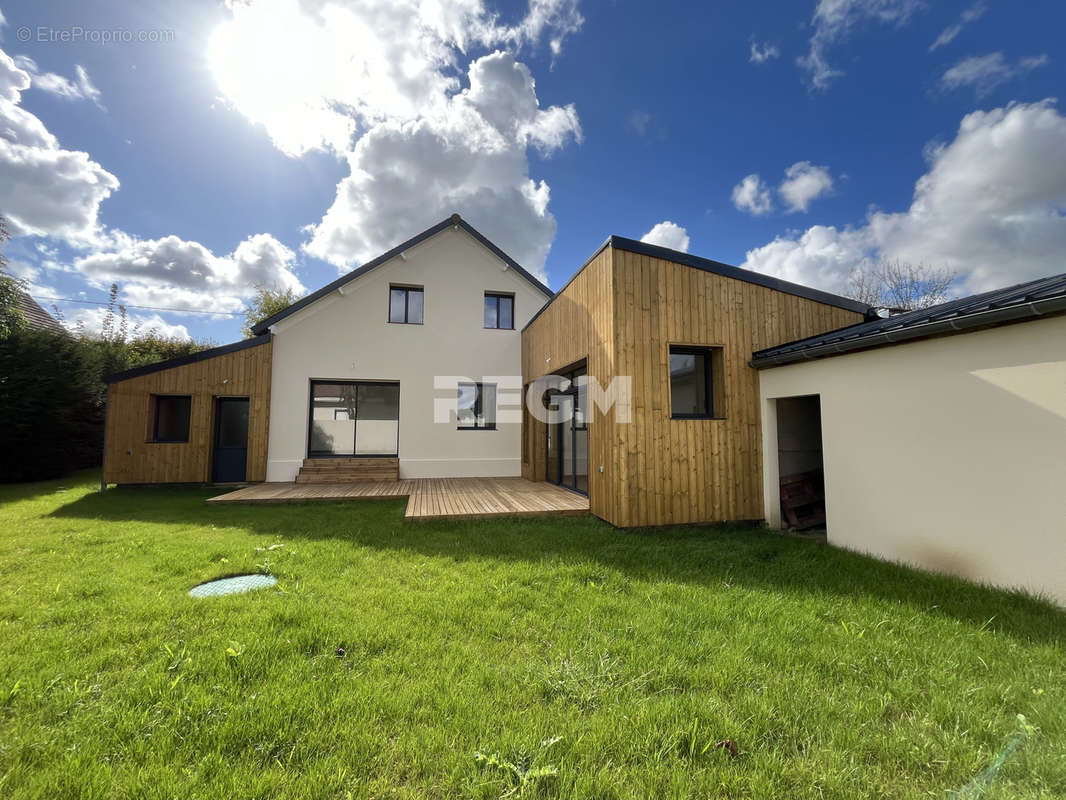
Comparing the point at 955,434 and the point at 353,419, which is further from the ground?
the point at 353,419

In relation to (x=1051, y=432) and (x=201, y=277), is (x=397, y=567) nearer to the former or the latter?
(x=1051, y=432)

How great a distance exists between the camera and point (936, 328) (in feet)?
11.9

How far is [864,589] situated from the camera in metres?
3.42

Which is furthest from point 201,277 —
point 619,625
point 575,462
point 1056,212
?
point 1056,212

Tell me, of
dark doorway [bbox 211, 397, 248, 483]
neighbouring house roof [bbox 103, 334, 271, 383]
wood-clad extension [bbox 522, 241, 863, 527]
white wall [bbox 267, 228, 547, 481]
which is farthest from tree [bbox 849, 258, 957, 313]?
dark doorway [bbox 211, 397, 248, 483]

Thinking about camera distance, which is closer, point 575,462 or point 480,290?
point 575,462

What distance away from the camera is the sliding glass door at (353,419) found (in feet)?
32.5

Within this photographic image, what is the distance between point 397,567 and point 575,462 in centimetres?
434

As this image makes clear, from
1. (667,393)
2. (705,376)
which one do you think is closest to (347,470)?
(667,393)

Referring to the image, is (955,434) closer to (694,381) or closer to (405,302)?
(694,381)

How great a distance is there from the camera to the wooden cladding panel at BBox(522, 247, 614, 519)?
Result: 5527 mm

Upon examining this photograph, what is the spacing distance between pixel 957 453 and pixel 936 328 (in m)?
1.19

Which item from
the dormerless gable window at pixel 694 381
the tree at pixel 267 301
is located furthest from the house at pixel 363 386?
the tree at pixel 267 301

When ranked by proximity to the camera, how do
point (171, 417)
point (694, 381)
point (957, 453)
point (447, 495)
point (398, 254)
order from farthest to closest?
point (398, 254), point (171, 417), point (447, 495), point (694, 381), point (957, 453)
